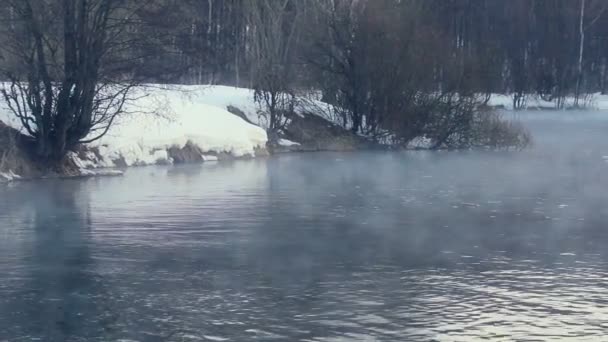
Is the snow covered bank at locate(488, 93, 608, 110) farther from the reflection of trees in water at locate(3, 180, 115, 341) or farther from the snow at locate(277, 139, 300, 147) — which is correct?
the reflection of trees in water at locate(3, 180, 115, 341)

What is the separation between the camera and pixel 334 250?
15875 mm

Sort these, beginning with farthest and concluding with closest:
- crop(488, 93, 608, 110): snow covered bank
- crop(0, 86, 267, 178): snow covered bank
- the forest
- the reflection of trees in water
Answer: crop(488, 93, 608, 110): snow covered bank
crop(0, 86, 267, 178): snow covered bank
the forest
the reflection of trees in water

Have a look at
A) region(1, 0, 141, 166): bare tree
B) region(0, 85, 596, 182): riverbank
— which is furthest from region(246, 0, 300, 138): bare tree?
region(1, 0, 141, 166): bare tree

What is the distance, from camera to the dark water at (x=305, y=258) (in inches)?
441

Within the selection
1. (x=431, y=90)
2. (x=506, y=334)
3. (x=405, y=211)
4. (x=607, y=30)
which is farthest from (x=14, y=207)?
(x=607, y=30)

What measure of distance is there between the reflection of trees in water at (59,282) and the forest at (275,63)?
7.24m

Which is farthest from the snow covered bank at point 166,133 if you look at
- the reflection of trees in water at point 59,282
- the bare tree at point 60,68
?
the reflection of trees in water at point 59,282

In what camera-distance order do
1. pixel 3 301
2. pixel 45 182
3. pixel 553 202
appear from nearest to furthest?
pixel 3 301 → pixel 553 202 → pixel 45 182

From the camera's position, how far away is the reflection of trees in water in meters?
11.1

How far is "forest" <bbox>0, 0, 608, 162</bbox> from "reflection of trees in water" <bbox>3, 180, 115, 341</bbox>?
23.8 ft

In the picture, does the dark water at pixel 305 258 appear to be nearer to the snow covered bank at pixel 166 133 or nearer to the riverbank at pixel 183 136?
the riverbank at pixel 183 136

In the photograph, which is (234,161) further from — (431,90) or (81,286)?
(81,286)

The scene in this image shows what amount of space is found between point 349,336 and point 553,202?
1232 cm

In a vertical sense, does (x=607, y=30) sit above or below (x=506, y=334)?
above
